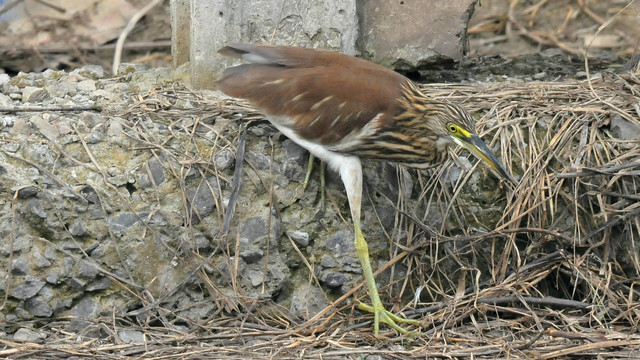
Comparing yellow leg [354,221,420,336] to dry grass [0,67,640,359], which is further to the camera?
yellow leg [354,221,420,336]

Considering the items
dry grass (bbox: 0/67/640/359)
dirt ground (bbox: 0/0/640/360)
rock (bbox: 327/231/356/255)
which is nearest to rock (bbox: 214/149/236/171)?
dry grass (bbox: 0/67/640/359)

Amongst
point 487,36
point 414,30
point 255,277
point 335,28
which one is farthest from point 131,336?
point 487,36

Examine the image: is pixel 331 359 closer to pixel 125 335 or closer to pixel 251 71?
pixel 125 335

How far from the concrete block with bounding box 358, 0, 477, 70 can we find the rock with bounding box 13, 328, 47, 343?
7.97 ft

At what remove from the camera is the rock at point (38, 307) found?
454 centimetres

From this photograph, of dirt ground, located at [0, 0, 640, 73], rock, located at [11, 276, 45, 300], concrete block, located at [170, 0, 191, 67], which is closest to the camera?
rock, located at [11, 276, 45, 300]

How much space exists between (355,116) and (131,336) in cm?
141

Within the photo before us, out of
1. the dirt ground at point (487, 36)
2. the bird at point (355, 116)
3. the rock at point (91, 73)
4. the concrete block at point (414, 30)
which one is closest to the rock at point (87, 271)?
the bird at point (355, 116)

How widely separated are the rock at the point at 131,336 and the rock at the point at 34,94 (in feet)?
4.84

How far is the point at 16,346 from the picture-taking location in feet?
14.0

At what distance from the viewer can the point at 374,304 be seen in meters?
4.57

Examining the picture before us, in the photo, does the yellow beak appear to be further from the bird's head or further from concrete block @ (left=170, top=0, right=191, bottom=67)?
concrete block @ (left=170, top=0, right=191, bottom=67)

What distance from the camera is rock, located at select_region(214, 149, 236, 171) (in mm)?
4898

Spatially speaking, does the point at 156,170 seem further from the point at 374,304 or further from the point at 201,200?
the point at 374,304
